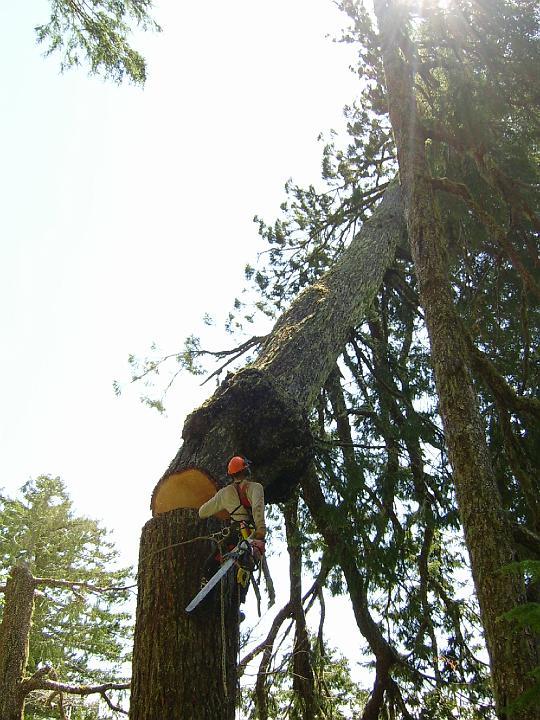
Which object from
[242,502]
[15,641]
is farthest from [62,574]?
[242,502]

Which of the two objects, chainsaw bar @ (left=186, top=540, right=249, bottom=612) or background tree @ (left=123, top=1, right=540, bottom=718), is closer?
chainsaw bar @ (left=186, top=540, right=249, bottom=612)

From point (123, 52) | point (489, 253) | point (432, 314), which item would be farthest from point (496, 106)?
point (123, 52)

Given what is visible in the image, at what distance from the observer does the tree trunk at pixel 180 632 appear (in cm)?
265

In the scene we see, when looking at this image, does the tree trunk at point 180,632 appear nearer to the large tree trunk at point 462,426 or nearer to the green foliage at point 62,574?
the large tree trunk at point 462,426

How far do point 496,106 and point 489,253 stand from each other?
1945 millimetres

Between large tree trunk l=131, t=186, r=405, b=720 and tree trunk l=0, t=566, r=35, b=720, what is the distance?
Result: 4132 mm

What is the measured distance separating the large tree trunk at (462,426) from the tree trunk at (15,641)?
18.1 feet

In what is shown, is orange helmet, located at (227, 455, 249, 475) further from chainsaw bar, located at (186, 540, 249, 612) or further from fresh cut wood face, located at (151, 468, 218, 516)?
chainsaw bar, located at (186, 540, 249, 612)

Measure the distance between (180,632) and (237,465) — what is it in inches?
40.6

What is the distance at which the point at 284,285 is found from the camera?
895 centimetres

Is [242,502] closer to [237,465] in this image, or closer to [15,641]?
[237,465]

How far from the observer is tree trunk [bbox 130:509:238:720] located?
2.65 metres

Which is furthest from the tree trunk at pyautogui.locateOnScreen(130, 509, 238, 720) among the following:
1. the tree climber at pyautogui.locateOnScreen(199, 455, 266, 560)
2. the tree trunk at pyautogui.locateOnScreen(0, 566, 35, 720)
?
the tree trunk at pyautogui.locateOnScreen(0, 566, 35, 720)

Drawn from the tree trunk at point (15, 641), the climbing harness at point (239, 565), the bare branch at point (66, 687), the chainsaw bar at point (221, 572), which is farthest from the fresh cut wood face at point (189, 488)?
the tree trunk at point (15, 641)
